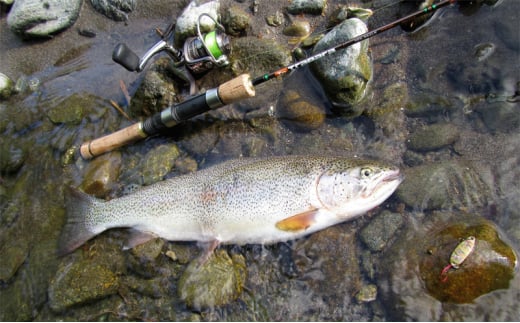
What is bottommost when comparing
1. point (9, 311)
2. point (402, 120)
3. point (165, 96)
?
point (9, 311)

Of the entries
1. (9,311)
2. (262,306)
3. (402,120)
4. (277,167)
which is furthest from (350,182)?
(9,311)

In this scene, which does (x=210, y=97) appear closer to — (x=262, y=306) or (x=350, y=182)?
(x=350, y=182)

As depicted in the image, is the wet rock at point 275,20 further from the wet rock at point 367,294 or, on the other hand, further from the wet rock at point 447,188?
the wet rock at point 367,294

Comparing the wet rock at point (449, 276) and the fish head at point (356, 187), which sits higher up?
the fish head at point (356, 187)

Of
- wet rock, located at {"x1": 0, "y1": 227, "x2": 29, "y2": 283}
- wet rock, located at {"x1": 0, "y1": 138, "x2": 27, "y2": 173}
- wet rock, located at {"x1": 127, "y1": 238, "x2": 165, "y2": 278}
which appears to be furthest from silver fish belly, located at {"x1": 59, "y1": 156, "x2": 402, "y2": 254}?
wet rock, located at {"x1": 0, "y1": 138, "x2": 27, "y2": 173}

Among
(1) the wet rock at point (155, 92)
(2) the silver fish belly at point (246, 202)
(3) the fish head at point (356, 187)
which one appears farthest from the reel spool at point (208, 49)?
(3) the fish head at point (356, 187)

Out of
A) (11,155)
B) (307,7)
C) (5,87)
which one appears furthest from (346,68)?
(5,87)

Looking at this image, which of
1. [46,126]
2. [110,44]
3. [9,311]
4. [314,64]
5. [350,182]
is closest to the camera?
[350,182]
